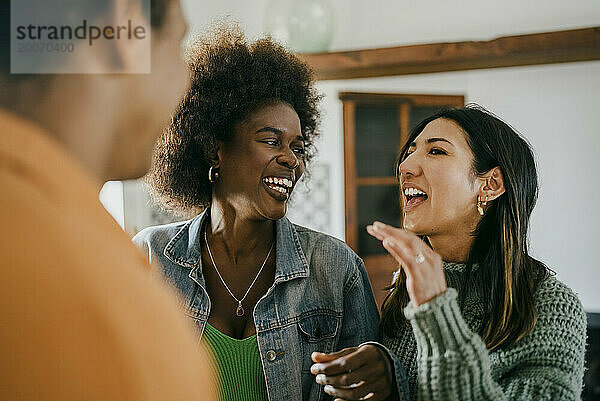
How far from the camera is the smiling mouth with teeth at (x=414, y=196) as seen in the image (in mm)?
1442

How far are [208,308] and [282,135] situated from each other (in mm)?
430

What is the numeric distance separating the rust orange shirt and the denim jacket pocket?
3.95ft

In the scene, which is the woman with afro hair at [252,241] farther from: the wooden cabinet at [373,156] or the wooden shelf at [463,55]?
the wooden cabinet at [373,156]

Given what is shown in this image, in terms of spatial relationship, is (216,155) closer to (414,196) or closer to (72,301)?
(414,196)

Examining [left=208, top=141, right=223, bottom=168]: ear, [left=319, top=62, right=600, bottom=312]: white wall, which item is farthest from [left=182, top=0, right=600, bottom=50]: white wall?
[left=208, top=141, right=223, bottom=168]: ear

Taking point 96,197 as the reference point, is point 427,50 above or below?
above

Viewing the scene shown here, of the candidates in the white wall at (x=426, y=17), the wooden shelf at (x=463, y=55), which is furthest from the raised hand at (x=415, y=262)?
the white wall at (x=426, y=17)

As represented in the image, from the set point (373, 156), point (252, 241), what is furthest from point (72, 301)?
point (373, 156)

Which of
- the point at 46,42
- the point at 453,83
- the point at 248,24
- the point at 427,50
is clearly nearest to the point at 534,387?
the point at 46,42

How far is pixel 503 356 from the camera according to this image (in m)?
→ 1.27

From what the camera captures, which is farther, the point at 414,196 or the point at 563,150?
the point at 563,150

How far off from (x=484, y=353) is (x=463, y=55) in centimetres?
209

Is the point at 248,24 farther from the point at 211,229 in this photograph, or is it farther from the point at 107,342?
the point at 107,342

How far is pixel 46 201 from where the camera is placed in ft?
0.95
